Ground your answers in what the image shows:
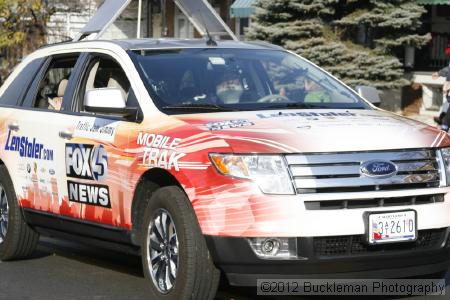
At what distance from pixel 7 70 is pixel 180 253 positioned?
23414 mm

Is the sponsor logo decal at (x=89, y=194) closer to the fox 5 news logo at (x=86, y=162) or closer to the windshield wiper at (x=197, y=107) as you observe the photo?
the fox 5 news logo at (x=86, y=162)

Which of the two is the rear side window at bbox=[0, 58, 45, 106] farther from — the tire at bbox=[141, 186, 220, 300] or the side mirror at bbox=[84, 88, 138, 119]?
the tire at bbox=[141, 186, 220, 300]

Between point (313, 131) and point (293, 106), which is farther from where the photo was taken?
point (293, 106)

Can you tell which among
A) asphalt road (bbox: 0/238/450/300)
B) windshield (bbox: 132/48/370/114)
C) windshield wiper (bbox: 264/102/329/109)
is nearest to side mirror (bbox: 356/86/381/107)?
windshield (bbox: 132/48/370/114)

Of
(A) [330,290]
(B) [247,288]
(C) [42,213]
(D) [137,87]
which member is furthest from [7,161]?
(A) [330,290]

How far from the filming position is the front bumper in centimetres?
582

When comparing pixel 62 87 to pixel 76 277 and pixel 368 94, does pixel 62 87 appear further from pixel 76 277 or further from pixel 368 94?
pixel 368 94

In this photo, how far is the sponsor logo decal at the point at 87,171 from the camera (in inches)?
275

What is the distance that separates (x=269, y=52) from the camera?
7.83 metres

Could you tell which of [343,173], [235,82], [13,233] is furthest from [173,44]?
[343,173]

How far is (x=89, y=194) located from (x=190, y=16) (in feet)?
40.7

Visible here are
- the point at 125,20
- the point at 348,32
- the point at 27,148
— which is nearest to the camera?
the point at 27,148

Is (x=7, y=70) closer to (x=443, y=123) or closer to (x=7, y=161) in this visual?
(x=443, y=123)

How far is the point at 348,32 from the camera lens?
2181 cm
